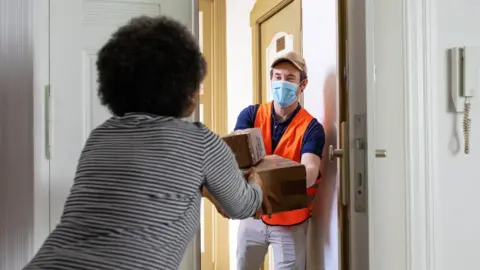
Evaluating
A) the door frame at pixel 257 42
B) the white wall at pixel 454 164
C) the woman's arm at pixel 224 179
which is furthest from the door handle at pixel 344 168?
the door frame at pixel 257 42

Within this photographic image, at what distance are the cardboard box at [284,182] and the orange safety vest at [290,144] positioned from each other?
0.54m

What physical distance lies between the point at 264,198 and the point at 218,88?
2.04m

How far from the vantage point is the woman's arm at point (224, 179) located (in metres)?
1.00

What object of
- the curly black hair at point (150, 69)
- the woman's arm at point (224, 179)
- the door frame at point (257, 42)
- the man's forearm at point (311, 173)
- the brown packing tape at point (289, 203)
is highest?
the door frame at point (257, 42)

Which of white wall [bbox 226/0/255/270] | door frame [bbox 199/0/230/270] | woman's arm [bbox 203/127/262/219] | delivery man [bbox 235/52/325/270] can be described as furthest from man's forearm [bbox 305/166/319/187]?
door frame [bbox 199/0/230/270]

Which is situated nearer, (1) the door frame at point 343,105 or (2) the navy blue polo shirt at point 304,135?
(1) the door frame at point 343,105

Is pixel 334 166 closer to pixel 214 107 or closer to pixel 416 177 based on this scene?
pixel 416 177

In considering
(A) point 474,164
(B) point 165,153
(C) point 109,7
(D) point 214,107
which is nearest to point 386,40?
(A) point 474,164

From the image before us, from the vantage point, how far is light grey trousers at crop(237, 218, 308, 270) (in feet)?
6.86

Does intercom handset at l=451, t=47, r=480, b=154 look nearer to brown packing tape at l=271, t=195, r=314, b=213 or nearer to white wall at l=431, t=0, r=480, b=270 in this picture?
white wall at l=431, t=0, r=480, b=270

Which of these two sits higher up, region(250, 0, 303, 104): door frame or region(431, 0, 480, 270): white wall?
region(250, 0, 303, 104): door frame

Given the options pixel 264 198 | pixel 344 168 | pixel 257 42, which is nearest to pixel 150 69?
pixel 264 198

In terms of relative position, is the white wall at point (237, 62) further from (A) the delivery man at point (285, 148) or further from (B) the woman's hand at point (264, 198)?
(B) the woman's hand at point (264, 198)

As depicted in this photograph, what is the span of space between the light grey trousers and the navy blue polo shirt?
0.35m
